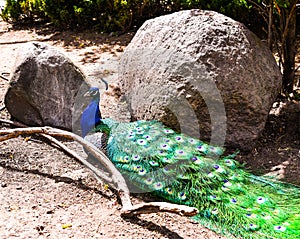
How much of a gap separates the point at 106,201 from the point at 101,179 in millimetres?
329

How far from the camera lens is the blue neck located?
4.54m

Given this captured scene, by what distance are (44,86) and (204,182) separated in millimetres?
2277

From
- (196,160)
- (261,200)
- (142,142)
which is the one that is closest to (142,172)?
(142,142)

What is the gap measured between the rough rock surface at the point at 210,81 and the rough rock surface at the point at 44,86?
0.82m

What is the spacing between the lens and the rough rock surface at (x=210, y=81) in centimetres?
445

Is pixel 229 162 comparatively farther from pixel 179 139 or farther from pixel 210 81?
pixel 210 81

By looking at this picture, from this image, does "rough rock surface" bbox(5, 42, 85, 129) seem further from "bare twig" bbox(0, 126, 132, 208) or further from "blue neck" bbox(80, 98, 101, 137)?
"bare twig" bbox(0, 126, 132, 208)

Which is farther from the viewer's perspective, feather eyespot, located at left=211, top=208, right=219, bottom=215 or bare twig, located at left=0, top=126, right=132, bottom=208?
bare twig, located at left=0, top=126, right=132, bottom=208

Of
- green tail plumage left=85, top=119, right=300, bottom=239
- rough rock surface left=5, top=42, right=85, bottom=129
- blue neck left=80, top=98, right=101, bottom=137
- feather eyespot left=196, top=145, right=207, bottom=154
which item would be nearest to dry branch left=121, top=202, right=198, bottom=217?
green tail plumage left=85, top=119, right=300, bottom=239

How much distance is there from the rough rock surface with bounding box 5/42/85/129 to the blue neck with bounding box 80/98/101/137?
41cm

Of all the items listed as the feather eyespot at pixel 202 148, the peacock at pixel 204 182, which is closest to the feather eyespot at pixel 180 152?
the peacock at pixel 204 182

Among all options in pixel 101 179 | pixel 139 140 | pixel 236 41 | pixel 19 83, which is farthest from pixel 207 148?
A: pixel 19 83

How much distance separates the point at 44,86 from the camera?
4895 millimetres

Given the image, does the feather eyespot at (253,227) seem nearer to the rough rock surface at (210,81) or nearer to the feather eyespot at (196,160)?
the feather eyespot at (196,160)
